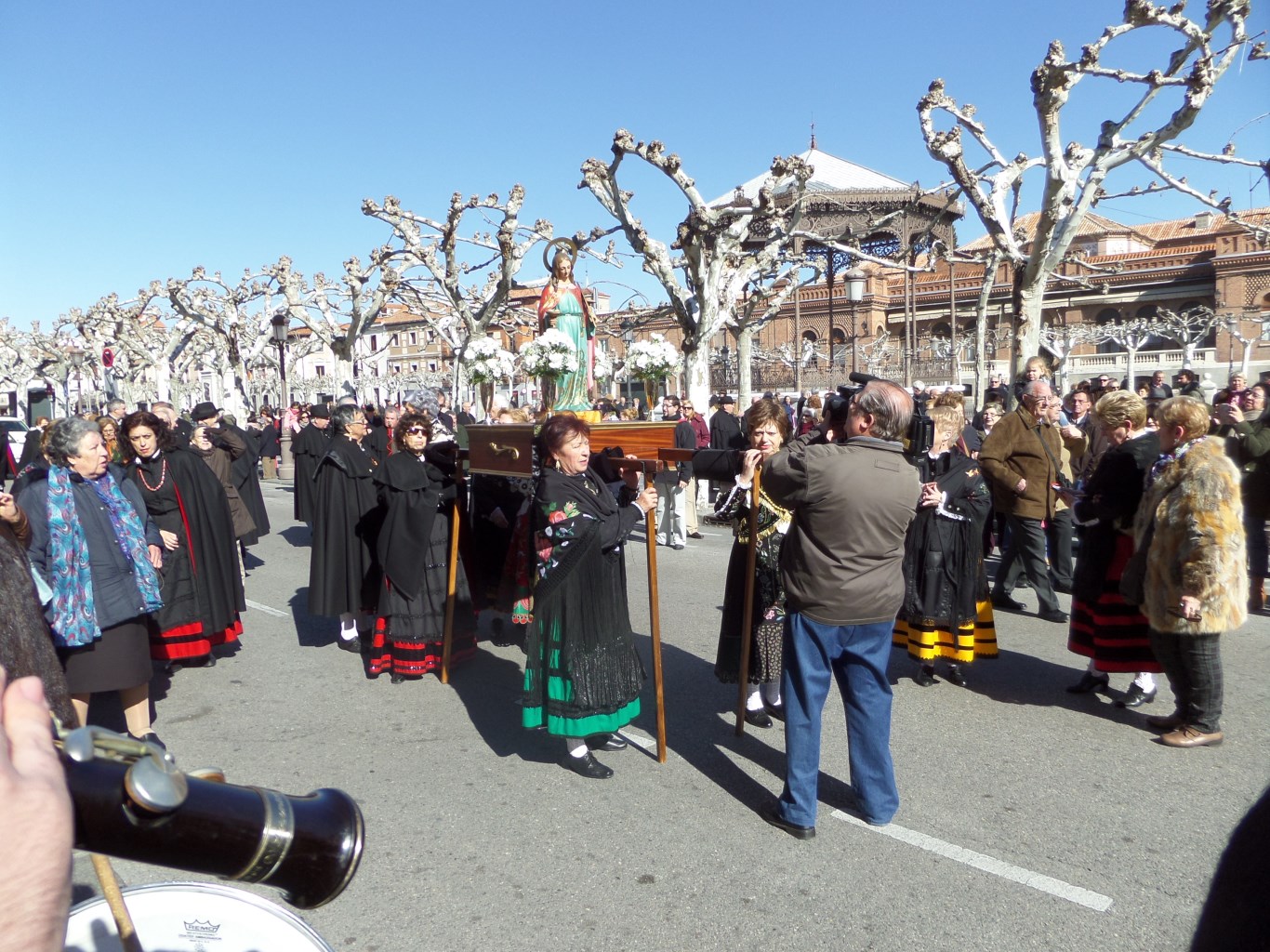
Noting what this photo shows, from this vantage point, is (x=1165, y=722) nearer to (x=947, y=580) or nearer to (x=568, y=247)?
(x=947, y=580)

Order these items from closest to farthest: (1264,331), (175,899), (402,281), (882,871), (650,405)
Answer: (175,899) → (882,871) → (650,405) → (402,281) → (1264,331)

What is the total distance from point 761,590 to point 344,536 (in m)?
3.52

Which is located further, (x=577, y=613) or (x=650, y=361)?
(x=650, y=361)

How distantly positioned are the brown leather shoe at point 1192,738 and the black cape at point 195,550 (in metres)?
5.71

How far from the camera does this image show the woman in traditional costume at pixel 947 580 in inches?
221

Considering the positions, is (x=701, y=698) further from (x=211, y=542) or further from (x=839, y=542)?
(x=211, y=542)

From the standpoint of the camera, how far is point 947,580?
5.62m

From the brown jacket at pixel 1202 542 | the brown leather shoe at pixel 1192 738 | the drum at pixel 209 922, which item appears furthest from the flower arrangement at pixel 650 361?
the drum at pixel 209 922

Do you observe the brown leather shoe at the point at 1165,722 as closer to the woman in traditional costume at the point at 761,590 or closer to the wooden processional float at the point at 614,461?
the woman in traditional costume at the point at 761,590

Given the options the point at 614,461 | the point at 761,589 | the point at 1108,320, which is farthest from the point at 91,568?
the point at 1108,320

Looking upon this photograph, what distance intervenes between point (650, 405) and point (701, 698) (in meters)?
2.74

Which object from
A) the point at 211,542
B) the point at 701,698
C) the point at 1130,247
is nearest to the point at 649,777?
the point at 701,698

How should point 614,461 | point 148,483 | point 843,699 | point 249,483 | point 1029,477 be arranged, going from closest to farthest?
point 843,699
point 614,461
point 148,483
point 1029,477
point 249,483

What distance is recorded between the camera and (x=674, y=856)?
3701 millimetres
